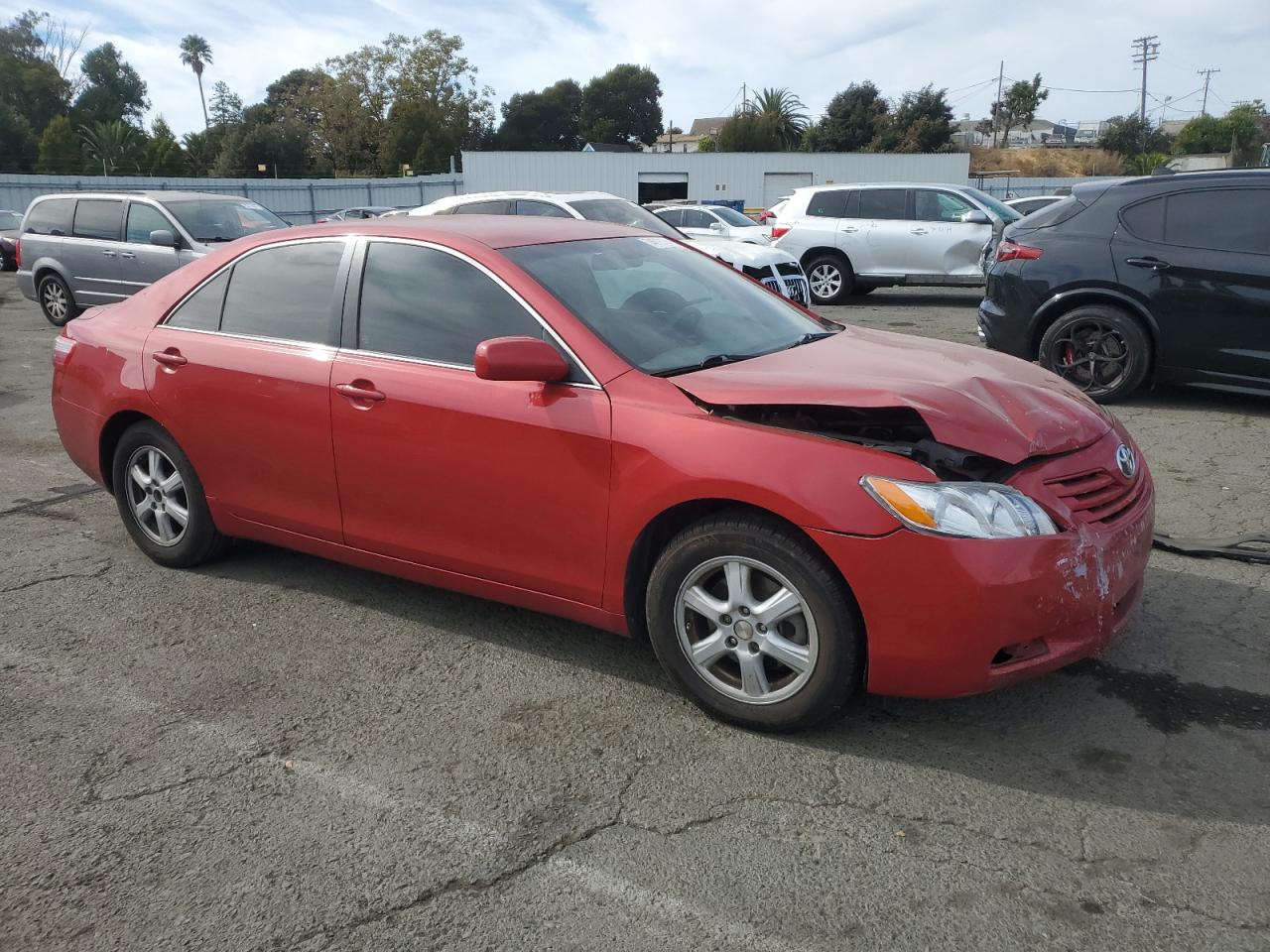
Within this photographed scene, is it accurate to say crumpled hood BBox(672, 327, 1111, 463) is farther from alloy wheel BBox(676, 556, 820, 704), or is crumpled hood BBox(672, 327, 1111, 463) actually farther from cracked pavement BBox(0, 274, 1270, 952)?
cracked pavement BBox(0, 274, 1270, 952)

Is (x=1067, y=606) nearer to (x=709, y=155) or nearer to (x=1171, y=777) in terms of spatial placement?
(x=1171, y=777)

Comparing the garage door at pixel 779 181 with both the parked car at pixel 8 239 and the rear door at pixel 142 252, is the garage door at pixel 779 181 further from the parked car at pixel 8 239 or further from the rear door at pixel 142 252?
the rear door at pixel 142 252

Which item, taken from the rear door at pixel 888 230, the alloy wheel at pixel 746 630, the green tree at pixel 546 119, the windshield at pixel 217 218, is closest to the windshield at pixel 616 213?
the rear door at pixel 888 230

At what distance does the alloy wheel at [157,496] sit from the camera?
4.72 meters

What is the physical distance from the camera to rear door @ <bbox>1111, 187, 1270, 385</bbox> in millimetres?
7035

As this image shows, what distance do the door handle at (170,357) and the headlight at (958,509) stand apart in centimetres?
305

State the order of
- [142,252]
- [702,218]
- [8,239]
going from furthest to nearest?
[8,239] → [702,218] → [142,252]

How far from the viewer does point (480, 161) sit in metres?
45.4

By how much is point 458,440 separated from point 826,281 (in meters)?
12.3

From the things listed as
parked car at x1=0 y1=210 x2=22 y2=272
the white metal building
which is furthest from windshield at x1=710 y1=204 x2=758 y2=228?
the white metal building

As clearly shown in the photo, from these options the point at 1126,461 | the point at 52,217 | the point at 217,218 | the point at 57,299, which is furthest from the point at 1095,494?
the point at 52,217

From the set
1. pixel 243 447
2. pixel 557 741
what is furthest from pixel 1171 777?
pixel 243 447

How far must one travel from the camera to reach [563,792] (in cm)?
302

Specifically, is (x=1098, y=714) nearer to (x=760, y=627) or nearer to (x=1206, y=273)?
(x=760, y=627)
